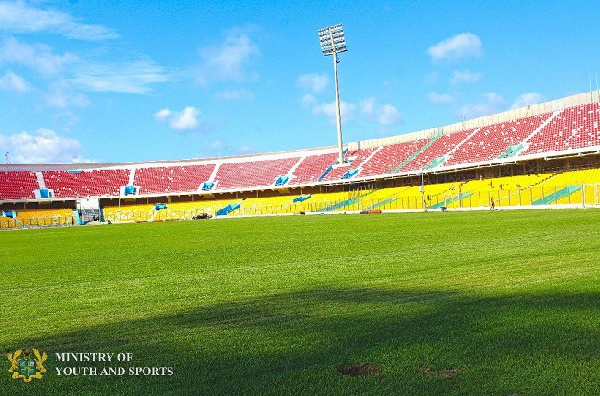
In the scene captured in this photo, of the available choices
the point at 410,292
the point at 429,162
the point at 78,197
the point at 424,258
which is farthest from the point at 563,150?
the point at 78,197

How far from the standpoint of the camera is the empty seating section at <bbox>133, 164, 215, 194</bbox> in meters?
67.3

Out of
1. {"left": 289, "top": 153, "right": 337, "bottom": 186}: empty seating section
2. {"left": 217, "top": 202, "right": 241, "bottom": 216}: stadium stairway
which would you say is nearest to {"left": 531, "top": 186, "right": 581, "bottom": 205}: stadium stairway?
{"left": 289, "top": 153, "right": 337, "bottom": 186}: empty seating section

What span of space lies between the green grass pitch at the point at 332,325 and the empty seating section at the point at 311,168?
171 ft

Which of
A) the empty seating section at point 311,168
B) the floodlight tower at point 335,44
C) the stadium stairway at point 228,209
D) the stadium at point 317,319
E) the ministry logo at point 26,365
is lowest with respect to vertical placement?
the stadium stairway at point 228,209

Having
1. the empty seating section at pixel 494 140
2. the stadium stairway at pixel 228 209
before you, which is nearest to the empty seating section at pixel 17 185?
the stadium stairway at pixel 228 209

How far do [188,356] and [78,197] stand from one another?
66.9 metres

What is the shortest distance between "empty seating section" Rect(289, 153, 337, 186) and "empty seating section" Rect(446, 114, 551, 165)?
17.7m

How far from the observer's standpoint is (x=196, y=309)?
5.68 m

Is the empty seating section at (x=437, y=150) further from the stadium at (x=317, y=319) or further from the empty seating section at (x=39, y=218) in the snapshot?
the empty seating section at (x=39, y=218)

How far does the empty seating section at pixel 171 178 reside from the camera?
221 feet

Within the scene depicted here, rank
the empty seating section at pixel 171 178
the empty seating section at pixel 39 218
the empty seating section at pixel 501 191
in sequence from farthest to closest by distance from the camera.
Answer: the empty seating section at pixel 171 178
the empty seating section at pixel 39 218
the empty seating section at pixel 501 191

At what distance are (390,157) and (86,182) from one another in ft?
128

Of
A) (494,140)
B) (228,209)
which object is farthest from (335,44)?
(228,209)

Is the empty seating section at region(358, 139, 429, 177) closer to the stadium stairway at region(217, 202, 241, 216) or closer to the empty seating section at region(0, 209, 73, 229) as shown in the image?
the stadium stairway at region(217, 202, 241, 216)
